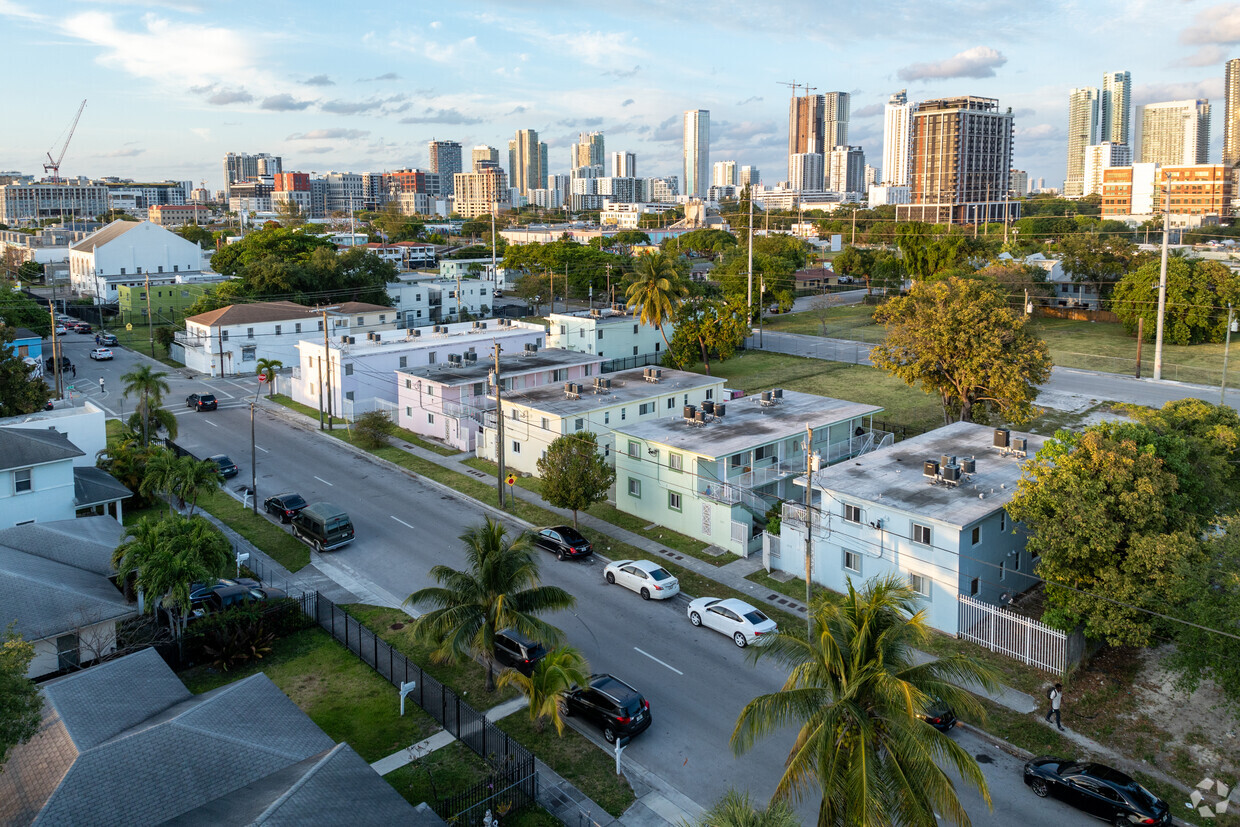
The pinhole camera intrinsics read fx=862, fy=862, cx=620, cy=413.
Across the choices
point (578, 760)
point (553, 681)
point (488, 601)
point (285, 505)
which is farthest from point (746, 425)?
point (578, 760)

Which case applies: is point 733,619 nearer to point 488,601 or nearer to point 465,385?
point 488,601

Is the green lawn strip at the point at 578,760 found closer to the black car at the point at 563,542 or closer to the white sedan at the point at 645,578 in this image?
the white sedan at the point at 645,578

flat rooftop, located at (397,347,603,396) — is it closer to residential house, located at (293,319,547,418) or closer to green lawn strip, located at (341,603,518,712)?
residential house, located at (293,319,547,418)

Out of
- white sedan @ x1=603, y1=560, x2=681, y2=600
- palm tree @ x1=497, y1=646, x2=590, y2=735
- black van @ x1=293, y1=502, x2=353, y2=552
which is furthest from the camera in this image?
black van @ x1=293, y1=502, x2=353, y2=552

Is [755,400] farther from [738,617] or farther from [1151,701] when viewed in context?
[1151,701]

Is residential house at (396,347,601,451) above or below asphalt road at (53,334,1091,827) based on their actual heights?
above

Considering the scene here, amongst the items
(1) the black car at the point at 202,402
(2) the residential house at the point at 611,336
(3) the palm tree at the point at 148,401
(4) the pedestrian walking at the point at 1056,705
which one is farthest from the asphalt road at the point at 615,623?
(2) the residential house at the point at 611,336

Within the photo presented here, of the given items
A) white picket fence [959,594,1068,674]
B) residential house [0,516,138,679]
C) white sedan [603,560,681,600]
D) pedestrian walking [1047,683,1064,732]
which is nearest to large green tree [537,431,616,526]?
white sedan [603,560,681,600]
